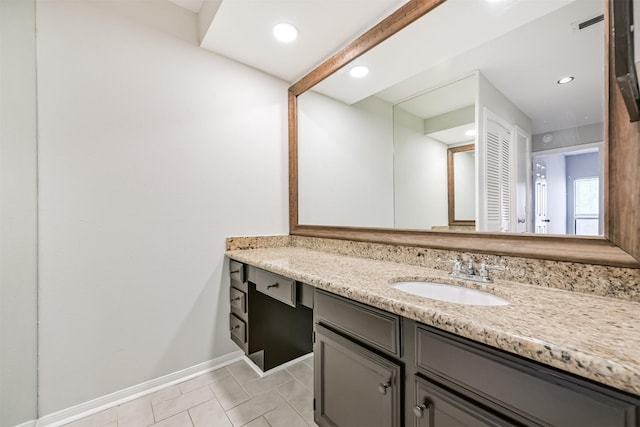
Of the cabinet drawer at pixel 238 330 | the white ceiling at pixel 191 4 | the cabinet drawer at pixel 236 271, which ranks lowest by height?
the cabinet drawer at pixel 238 330

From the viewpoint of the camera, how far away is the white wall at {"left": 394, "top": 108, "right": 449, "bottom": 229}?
1.40m

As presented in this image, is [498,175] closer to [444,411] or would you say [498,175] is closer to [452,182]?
[452,182]

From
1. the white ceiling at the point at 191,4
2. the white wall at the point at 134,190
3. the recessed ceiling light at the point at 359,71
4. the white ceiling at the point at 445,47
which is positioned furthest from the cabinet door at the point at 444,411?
the white ceiling at the point at 191,4

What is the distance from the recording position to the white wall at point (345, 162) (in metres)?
1.73

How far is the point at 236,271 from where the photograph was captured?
6.15 ft

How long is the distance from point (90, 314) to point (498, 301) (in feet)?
6.53

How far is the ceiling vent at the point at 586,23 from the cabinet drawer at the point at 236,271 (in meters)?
1.94

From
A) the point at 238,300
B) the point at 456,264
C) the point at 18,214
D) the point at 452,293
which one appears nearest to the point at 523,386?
the point at 452,293

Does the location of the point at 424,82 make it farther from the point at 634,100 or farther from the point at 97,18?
the point at 97,18

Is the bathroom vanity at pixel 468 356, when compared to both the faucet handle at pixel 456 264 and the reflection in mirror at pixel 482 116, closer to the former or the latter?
the faucet handle at pixel 456 264

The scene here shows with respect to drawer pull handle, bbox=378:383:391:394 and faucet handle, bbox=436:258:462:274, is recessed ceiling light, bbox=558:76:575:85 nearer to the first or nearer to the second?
faucet handle, bbox=436:258:462:274

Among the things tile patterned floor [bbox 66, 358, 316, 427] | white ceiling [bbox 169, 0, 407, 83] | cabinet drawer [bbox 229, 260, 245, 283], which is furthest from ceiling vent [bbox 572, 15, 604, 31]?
tile patterned floor [bbox 66, 358, 316, 427]

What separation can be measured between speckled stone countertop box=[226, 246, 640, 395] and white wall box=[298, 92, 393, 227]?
28.6 inches

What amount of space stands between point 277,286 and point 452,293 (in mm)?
854
